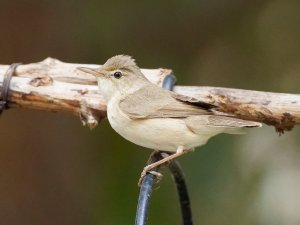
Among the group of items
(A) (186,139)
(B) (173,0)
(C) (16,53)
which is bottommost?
(A) (186,139)

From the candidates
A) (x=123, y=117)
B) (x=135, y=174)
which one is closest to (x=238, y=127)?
(x=123, y=117)

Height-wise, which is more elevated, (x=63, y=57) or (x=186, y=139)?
(x=63, y=57)

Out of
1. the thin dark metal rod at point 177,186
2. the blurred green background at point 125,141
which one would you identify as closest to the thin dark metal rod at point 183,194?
the thin dark metal rod at point 177,186

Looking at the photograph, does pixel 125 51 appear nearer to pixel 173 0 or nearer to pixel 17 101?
pixel 173 0

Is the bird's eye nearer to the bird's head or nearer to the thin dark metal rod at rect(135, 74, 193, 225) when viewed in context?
the bird's head

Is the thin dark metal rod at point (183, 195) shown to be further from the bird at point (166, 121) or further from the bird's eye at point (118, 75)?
the bird's eye at point (118, 75)

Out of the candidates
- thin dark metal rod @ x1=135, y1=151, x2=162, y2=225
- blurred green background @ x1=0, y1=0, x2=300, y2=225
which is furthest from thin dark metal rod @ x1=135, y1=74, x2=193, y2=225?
blurred green background @ x1=0, y1=0, x2=300, y2=225
